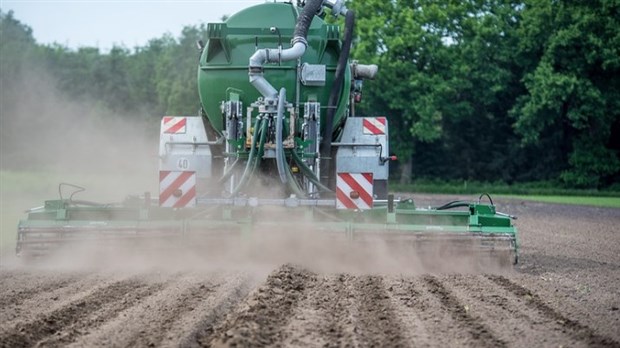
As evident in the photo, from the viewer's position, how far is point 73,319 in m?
7.81

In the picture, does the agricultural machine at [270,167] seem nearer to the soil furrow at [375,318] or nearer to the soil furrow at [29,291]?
the soil furrow at [29,291]

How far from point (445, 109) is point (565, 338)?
4177cm

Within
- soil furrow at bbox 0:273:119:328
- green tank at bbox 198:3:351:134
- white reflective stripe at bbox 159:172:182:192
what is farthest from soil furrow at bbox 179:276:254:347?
green tank at bbox 198:3:351:134

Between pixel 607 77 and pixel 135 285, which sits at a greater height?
pixel 607 77

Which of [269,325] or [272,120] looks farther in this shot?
[272,120]

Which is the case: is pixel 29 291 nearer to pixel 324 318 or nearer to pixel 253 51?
pixel 324 318

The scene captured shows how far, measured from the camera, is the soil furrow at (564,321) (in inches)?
283

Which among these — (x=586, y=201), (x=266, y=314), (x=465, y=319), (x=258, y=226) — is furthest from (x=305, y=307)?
(x=586, y=201)

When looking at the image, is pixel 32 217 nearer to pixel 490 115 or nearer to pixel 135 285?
pixel 135 285

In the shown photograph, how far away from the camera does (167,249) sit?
39.2 ft

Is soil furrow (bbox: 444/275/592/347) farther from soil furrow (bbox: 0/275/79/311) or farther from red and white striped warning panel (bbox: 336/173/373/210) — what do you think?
soil furrow (bbox: 0/275/79/311)

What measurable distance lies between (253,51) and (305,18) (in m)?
0.85

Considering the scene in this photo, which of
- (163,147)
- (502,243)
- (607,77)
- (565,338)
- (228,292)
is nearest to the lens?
(565,338)

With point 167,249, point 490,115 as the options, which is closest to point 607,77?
point 490,115
